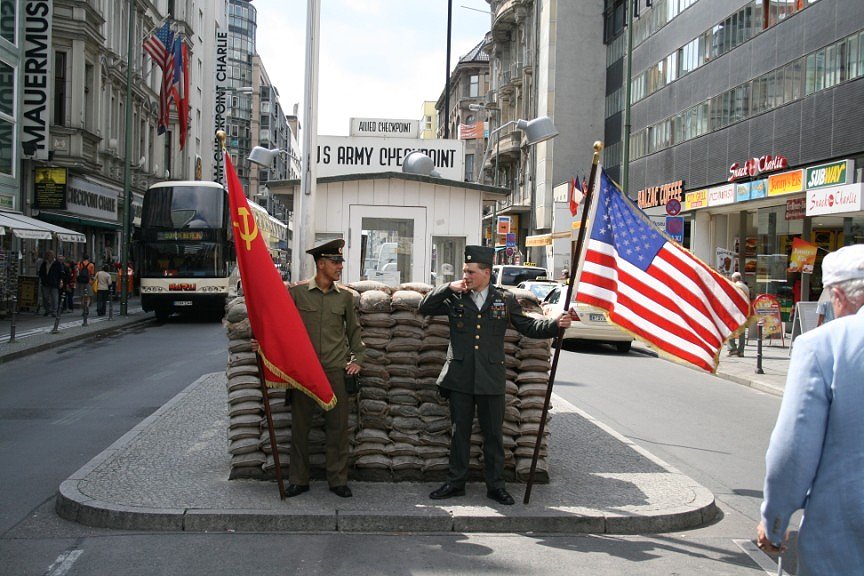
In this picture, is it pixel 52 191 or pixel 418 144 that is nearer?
pixel 418 144

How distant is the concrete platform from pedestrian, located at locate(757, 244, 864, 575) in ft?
Result: 10.8

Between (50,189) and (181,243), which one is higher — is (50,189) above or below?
above

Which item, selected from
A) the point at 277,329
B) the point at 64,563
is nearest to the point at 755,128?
the point at 277,329

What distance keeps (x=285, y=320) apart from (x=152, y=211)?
2118 centimetres

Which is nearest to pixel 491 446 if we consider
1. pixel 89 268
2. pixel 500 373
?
pixel 500 373

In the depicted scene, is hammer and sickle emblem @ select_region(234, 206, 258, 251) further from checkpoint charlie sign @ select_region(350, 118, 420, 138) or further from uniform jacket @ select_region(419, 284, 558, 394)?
checkpoint charlie sign @ select_region(350, 118, 420, 138)

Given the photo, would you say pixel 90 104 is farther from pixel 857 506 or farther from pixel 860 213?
pixel 857 506

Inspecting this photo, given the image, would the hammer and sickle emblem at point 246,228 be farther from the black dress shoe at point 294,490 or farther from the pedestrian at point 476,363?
the black dress shoe at point 294,490

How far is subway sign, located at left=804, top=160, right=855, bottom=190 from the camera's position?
2306cm

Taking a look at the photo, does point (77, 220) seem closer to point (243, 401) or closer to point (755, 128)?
point (755, 128)

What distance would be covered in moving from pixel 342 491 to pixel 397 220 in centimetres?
507

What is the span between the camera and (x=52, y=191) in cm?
2783

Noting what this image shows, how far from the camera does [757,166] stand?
93.6 feet

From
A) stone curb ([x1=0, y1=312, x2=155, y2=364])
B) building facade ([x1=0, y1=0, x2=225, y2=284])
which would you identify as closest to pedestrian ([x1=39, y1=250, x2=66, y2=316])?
building facade ([x1=0, y1=0, x2=225, y2=284])
